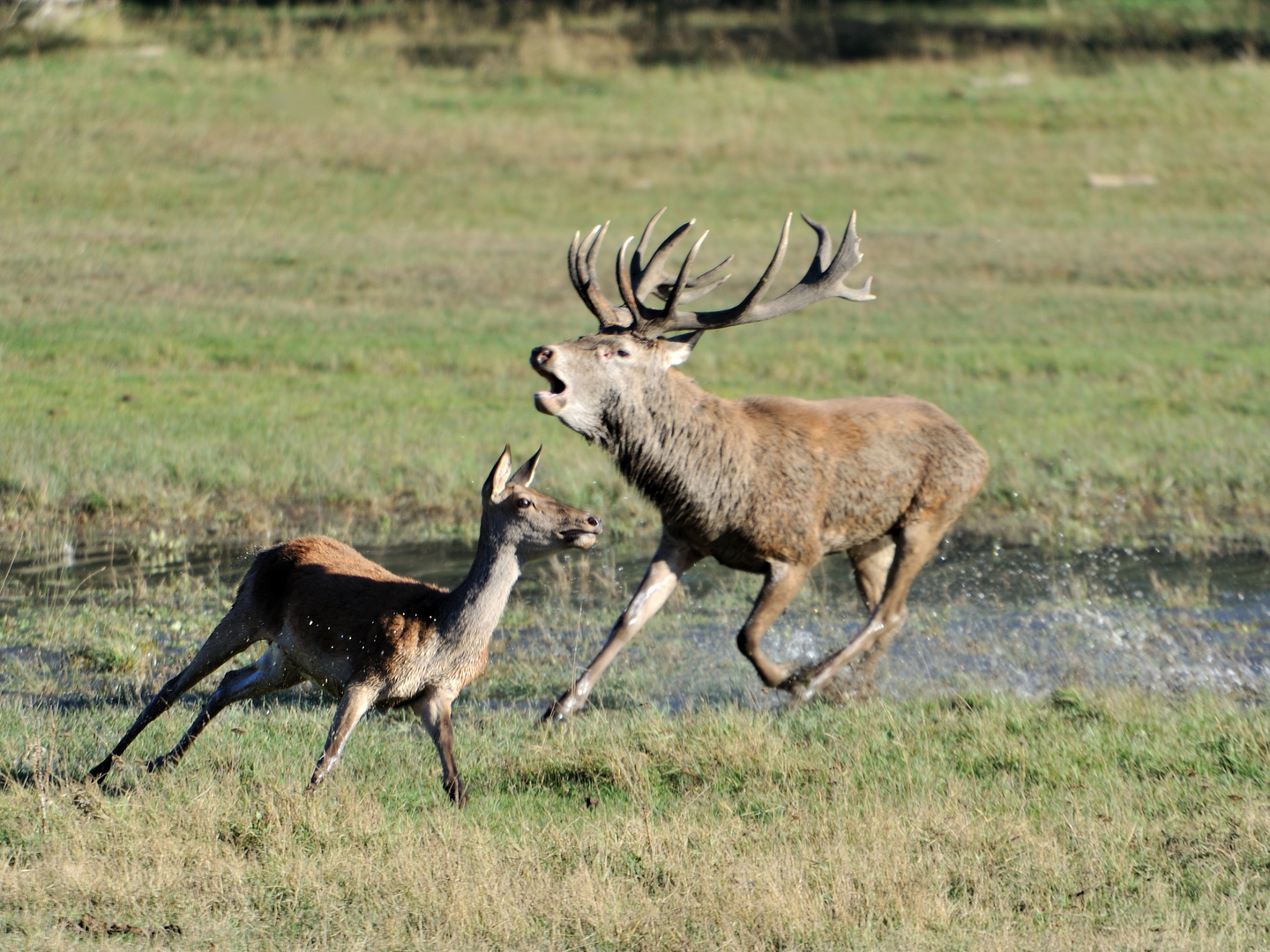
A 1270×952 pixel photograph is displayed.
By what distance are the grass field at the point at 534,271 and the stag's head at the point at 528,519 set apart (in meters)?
4.60

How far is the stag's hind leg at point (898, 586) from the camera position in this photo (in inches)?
312

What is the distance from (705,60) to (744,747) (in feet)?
79.8

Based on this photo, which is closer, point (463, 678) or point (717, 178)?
point (463, 678)

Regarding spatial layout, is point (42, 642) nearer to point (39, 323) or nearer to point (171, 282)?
point (39, 323)

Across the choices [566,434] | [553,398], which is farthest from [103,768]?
[566,434]

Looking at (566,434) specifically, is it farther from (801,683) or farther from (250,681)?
(250,681)

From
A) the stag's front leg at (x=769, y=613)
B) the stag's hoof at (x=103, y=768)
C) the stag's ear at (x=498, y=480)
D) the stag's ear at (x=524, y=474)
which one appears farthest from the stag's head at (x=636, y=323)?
the stag's hoof at (x=103, y=768)

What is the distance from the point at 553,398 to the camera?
22.8 feet

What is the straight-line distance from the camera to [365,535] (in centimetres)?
1048

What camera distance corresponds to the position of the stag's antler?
753 centimetres

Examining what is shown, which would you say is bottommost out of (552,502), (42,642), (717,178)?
(717,178)

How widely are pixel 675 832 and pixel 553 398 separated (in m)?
2.22

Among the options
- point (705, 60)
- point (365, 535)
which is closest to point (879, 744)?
point (365, 535)

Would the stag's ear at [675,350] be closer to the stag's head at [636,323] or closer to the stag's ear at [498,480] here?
the stag's head at [636,323]
